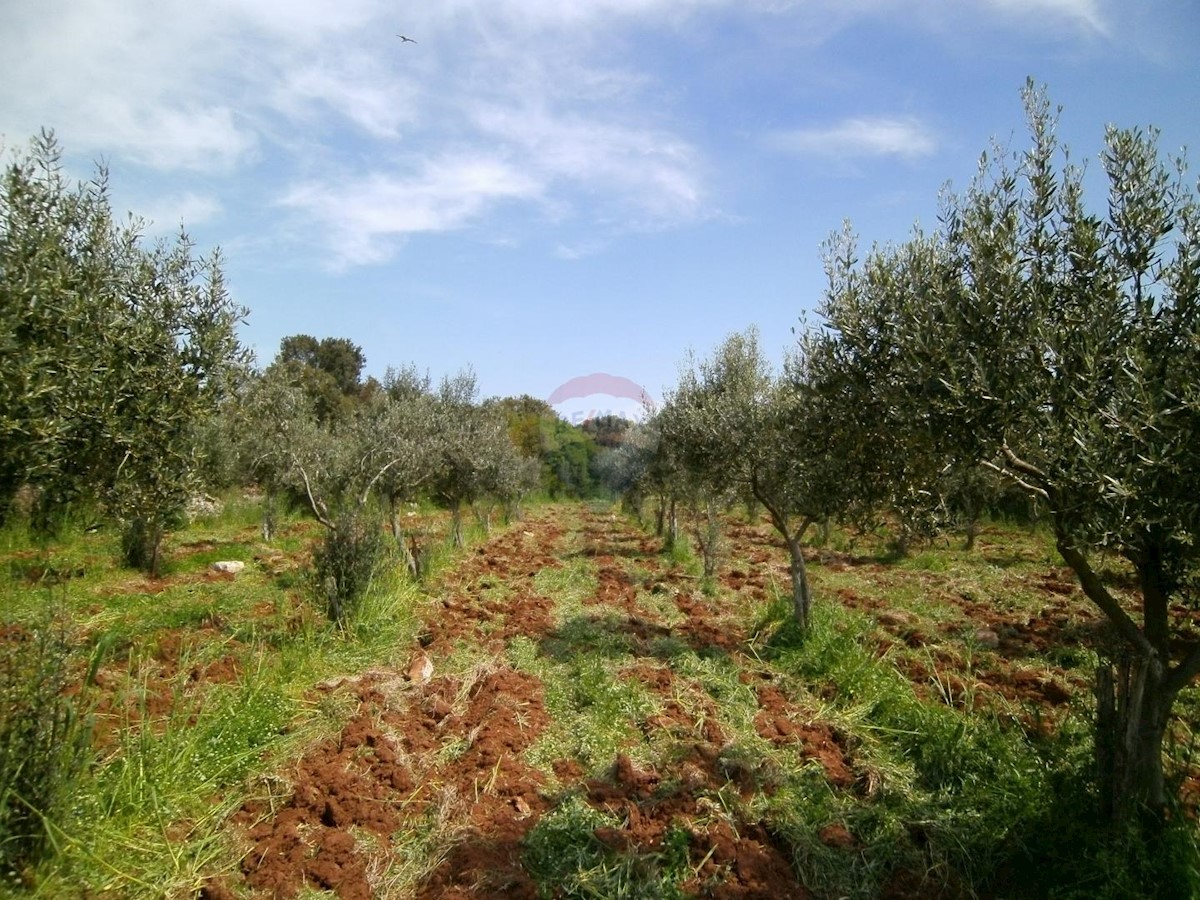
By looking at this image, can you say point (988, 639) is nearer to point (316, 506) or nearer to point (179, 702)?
point (179, 702)

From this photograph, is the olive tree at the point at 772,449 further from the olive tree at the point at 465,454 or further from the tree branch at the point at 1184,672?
the olive tree at the point at 465,454

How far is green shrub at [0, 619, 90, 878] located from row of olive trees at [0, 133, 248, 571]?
2097 millimetres

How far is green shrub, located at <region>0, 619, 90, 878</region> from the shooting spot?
15.7 feet

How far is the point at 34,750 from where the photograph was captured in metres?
4.92

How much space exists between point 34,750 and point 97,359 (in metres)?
4.21

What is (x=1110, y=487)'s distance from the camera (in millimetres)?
4805

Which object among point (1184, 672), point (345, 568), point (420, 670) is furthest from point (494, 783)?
point (345, 568)

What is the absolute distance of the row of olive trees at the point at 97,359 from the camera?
6.39 meters

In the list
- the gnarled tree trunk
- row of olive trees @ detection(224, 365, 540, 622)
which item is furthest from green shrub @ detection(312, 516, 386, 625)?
the gnarled tree trunk

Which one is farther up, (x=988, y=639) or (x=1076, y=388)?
(x=1076, y=388)

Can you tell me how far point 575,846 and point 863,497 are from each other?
524 cm

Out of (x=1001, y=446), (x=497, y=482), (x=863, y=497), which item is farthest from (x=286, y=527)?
(x=1001, y=446)

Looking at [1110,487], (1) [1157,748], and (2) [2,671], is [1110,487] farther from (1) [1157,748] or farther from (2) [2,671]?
(2) [2,671]

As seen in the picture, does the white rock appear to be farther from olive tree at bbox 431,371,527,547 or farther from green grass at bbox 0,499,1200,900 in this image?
olive tree at bbox 431,371,527,547
